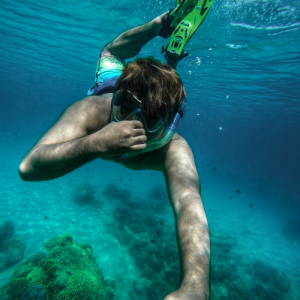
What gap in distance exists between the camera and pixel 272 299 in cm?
1027

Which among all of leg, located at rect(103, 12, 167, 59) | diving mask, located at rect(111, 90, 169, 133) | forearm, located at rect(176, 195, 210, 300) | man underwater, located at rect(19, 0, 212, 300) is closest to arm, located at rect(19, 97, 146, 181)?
man underwater, located at rect(19, 0, 212, 300)

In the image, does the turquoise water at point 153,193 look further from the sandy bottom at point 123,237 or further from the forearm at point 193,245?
the forearm at point 193,245

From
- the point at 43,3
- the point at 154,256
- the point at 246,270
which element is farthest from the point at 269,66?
the point at 43,3

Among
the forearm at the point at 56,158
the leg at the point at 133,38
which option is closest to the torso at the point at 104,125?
the forearm at the point at 56,158

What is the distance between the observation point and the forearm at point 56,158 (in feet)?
5.47

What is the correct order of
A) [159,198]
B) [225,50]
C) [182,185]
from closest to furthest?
[182,185]
[225,50]
[159,198]

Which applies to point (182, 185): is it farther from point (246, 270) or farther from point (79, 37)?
point (79, 37)

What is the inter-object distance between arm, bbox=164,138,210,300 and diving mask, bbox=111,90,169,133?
0.69 metres

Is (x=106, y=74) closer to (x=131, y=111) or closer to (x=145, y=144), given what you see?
(x=131, y=111)

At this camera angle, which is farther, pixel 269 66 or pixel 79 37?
pixel 79 37

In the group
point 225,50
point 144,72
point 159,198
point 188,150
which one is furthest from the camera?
point 159,198

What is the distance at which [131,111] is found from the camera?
211 centimetres

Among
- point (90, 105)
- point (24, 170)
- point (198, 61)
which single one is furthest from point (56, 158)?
point (198, 61)

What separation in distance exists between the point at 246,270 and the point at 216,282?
4.08 metres
